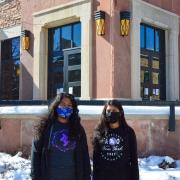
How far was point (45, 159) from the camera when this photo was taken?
3922 mm

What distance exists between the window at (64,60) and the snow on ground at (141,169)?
4.62 metres

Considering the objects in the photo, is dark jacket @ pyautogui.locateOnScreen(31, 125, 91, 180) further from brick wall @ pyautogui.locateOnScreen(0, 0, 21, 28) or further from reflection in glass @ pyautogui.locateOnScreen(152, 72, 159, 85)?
brick wall @ pyautogui.locateOnScreen(0, 0, 21, 28)

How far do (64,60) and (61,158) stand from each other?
9.67 meters

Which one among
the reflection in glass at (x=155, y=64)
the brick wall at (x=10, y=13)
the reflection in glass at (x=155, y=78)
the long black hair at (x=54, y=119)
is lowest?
the long black hair at (x=54, y=119)

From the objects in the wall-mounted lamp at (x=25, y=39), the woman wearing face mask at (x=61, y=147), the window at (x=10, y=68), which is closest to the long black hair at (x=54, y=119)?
the woman wearing face mask at (x=61, y=147)

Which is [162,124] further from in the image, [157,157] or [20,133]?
[20,133]

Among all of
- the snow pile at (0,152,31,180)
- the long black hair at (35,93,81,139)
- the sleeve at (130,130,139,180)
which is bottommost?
the snow pile at (0,152,31,180)

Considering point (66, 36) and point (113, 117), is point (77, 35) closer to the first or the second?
point (66, 36)

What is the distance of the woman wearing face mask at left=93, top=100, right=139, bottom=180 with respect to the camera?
13.3ft

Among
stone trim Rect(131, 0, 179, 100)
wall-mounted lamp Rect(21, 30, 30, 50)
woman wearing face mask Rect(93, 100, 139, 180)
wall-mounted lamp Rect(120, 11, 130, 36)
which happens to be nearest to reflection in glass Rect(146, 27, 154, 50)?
stone trim Rect(131, 0, 179, 100)

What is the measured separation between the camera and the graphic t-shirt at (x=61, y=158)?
393cm

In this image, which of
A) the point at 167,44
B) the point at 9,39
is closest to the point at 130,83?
the point at 167,44

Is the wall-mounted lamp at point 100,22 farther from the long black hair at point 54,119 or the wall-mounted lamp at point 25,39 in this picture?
the long black hair at point 54,119

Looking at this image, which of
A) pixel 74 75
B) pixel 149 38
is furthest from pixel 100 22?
pixel 149 38
